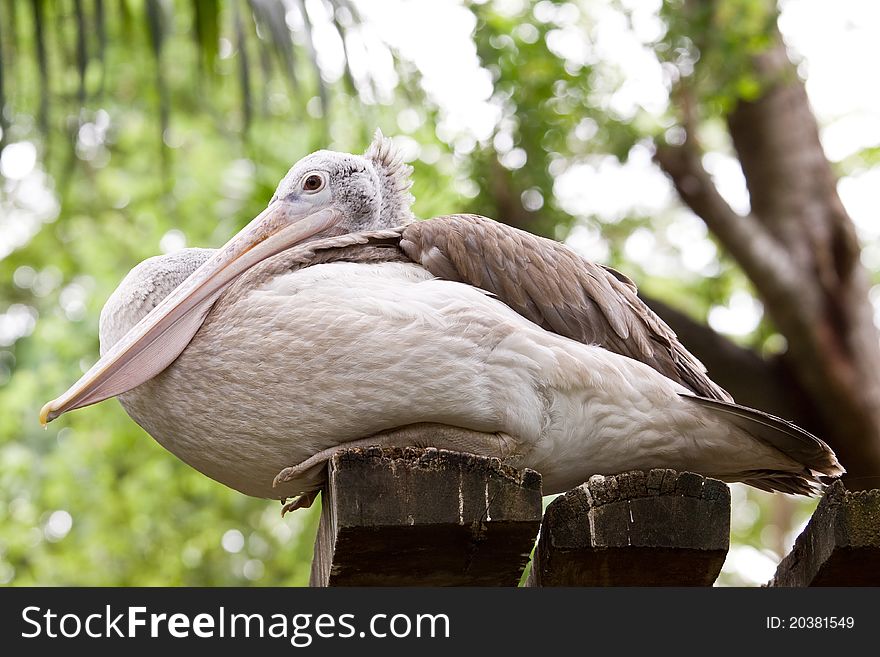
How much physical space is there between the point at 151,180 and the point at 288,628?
29.6 feet

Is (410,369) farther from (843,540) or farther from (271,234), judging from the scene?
(843,540)

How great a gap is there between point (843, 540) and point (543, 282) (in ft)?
2.81

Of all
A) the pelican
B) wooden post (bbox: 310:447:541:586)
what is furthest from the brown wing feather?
wooden post (bbox: 310:447:541:586)

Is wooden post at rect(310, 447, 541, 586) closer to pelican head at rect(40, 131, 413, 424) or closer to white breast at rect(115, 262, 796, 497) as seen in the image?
white breast at rect(115, 262, 796, 497)

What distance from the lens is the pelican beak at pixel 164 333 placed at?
224 centimetres

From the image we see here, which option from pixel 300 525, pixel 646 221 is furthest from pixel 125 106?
pixel 646 221

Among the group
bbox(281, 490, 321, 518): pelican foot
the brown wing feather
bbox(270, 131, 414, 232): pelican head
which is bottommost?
bbox(281, 490, 321, 518): pelican foot

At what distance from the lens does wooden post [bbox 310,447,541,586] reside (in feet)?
6.06

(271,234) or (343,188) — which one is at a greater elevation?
(343,188)

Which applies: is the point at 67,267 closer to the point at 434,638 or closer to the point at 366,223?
the point at 366,223

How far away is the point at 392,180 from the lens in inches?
114

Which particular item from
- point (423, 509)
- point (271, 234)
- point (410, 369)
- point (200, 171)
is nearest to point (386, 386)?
point (410, 369)

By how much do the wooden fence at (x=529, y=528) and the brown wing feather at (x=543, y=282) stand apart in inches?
19.6

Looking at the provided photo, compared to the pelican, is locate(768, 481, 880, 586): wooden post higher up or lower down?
lower down
